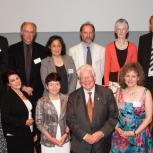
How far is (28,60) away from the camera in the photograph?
432 centimetres

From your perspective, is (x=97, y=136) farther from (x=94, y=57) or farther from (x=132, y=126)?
(x=94, y=57)

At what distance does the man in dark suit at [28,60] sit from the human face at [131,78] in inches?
52.1

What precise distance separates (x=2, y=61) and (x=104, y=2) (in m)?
2.03

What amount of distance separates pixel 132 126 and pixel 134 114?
134 mm

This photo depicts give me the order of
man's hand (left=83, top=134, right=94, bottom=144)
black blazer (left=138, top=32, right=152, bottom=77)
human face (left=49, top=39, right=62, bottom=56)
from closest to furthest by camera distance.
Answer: man's hand (left=83, top=134, right=94, bottom=144)
human face (left=49, top=39, right=62, bottom=56)
black blazer (left=138, top=32, right=152, bottom=77)

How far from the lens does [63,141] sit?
137 inches

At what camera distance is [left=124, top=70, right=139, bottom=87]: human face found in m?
3.46

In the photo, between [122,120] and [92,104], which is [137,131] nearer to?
[122,120]

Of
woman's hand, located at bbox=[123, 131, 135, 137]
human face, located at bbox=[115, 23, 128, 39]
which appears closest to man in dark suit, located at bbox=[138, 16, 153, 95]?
human face, located at bbox=[115, 23, 128, 39]

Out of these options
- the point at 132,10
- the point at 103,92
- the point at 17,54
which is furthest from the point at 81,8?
the point at 103,92

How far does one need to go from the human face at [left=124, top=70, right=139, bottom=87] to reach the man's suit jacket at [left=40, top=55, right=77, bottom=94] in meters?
0.91

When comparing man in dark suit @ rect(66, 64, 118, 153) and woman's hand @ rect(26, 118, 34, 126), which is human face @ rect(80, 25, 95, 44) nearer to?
man in dark suit @ rect(66, 64, 118, 153)

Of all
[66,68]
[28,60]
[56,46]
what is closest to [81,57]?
[66,68]

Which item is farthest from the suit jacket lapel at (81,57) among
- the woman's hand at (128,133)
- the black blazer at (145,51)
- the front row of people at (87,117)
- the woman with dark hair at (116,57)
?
the woman's hand at (128,133)
